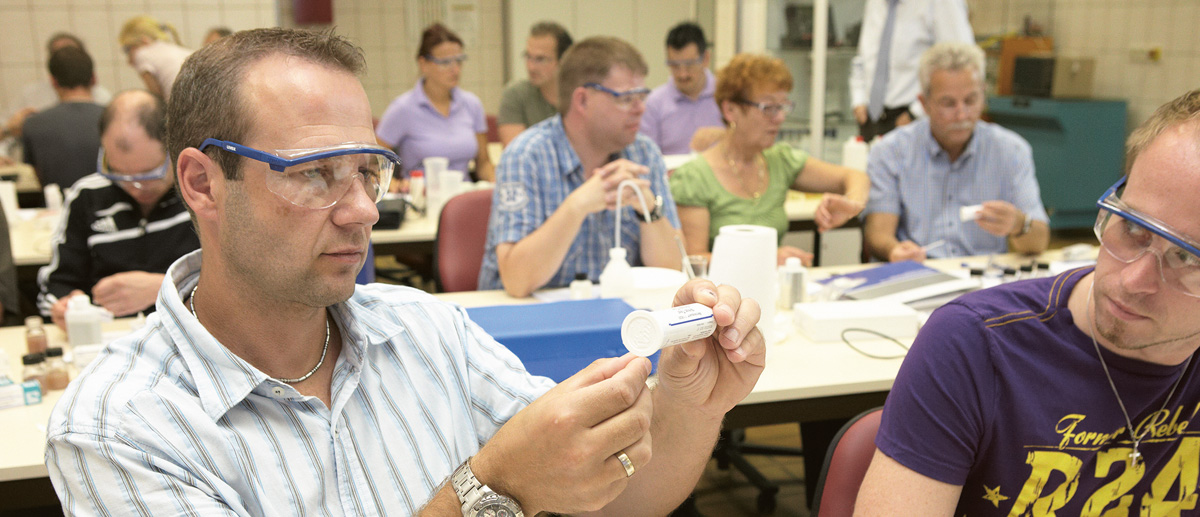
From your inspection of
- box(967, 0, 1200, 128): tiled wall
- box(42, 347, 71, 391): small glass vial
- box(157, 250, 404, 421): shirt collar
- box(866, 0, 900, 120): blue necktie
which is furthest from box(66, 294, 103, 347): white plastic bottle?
box(967, 0, 1200, 128): tiled wall

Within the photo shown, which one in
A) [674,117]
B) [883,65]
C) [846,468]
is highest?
[883,65]

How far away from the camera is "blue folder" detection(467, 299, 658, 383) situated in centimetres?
167

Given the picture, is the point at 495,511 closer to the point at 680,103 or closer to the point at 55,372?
the point at 55,372

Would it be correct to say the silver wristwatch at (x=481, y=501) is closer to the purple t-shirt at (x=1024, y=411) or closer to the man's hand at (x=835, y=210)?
the purple t-shirt at (x=1024, y=411)

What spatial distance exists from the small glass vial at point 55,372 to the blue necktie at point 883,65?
4664 mm

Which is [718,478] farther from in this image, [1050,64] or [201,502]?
[1050,64]

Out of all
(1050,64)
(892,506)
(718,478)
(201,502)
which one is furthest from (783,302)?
(1050,64)

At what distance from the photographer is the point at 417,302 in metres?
1.42

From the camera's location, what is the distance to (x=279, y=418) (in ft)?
3.80

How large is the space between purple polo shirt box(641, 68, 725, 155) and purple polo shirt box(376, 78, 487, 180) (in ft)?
3.68

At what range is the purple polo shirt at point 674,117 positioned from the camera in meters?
5.26

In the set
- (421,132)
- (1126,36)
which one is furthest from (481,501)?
(1126,36)

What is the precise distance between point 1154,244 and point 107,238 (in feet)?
8.77

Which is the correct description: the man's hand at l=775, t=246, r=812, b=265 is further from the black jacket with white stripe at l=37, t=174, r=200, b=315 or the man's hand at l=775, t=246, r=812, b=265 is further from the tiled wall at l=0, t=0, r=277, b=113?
the tiled wall at l=0, t=0, r=277, b=113
